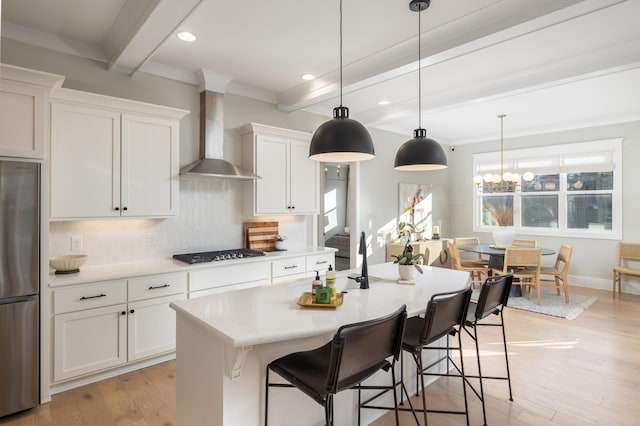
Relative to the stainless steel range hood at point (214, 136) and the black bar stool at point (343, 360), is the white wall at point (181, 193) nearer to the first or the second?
the stainless steel range hood at point (214, 136)

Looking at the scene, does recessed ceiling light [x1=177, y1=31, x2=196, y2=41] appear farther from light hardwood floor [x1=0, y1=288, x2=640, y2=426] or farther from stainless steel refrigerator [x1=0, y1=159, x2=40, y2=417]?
light hardwood floor [x1=0, y1=288, x2=640, y2=426]

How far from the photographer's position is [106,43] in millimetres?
3207

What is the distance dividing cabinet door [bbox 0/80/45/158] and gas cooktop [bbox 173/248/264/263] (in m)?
1.47

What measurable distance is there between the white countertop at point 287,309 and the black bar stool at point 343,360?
0.61 ft

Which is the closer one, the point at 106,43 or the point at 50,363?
the point at 50,363

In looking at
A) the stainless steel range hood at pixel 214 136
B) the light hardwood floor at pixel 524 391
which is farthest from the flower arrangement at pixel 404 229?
the stainless steel range hood at pixel 214 136

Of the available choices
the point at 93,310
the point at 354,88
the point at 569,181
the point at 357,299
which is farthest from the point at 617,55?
the point at 93,310

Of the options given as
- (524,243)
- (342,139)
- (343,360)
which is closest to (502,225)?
(524,243)

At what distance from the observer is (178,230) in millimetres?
3873

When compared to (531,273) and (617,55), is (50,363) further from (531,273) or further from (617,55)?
(531,273)

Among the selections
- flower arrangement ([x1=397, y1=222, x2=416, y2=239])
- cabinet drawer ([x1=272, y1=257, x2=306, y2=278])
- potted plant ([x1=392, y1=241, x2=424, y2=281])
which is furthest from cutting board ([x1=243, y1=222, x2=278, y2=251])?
flower arrangement ([x1=397, y1=222, x2=416, y2=239])

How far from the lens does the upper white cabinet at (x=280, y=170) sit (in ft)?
13.8

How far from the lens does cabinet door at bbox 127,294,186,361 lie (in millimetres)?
3121

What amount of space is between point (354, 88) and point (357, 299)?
2.44 metres
